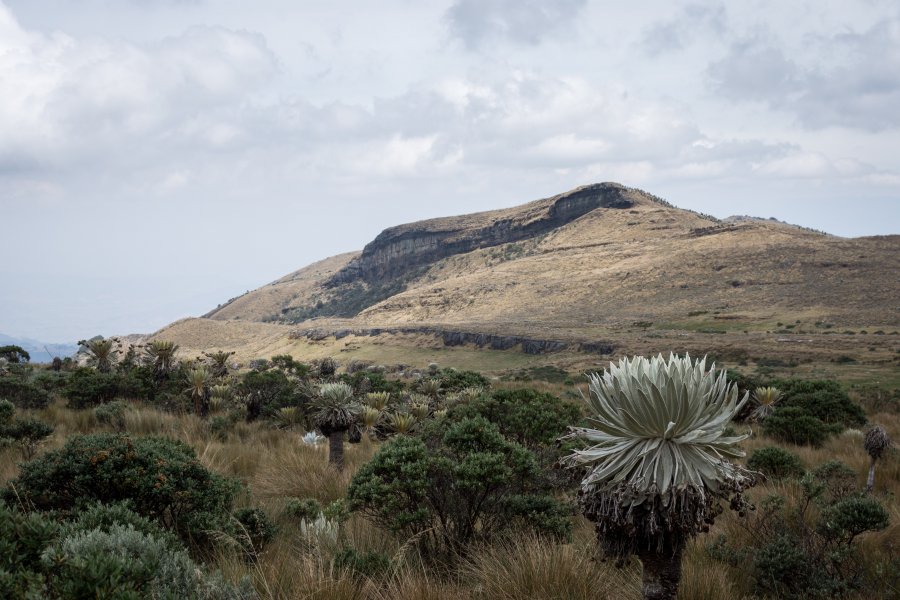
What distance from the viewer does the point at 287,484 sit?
7625mm

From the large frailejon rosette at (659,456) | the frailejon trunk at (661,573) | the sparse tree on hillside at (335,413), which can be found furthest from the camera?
the sparse tree on hillside at (335,413)

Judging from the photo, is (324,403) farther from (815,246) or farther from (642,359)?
(815,246)

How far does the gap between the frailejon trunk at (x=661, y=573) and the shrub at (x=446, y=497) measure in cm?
212

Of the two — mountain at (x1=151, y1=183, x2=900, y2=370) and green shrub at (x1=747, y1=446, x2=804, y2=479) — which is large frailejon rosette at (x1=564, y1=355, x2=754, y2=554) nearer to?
green shrub at (x1=747, y1=446, x2=804, y2=479)

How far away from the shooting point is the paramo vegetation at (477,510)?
287cm

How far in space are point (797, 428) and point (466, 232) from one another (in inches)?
4883

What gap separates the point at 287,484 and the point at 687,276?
71.2 metres

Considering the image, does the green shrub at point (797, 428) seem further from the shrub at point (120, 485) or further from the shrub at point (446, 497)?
the shrub at point (120, 485)

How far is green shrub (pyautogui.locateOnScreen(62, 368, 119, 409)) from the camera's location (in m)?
14.9

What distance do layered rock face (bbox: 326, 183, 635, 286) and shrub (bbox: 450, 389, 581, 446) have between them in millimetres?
113164

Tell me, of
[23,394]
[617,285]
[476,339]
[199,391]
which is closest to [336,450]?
[199,391]

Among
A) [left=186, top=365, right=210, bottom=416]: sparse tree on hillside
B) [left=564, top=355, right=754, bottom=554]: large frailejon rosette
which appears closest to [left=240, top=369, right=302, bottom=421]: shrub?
[left=186, top=365, right=210, bottom=416]: sparse tree on hillside

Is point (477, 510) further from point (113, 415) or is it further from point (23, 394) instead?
point (23, 394)

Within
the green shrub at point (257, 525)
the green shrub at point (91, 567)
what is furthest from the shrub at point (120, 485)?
the green shrub at point (91, 567)
